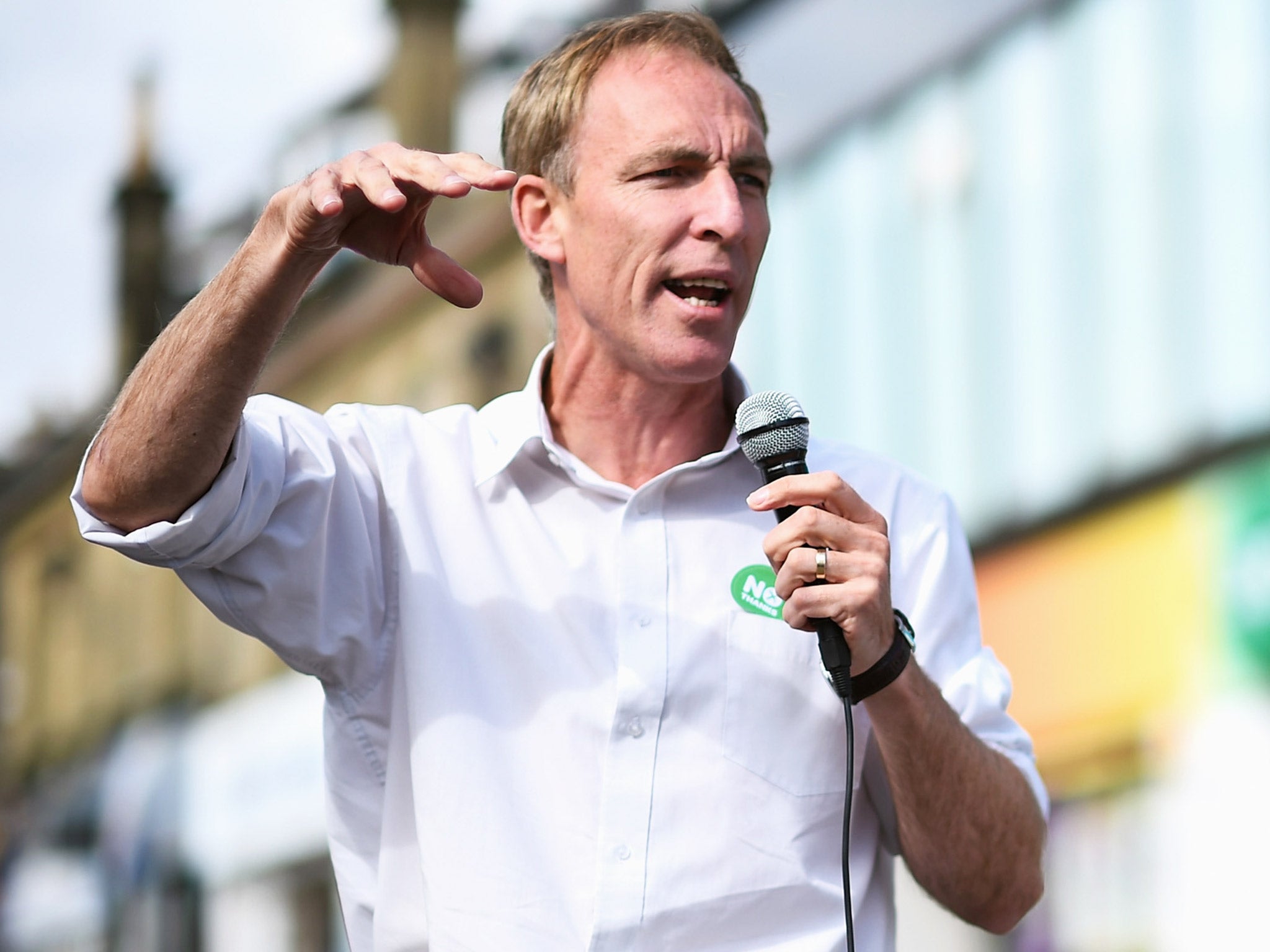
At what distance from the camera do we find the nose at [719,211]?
2.59m

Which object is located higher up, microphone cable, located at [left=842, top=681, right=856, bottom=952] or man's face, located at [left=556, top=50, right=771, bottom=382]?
man's face, located at [left=556, top=50, right=771, bottom=382]

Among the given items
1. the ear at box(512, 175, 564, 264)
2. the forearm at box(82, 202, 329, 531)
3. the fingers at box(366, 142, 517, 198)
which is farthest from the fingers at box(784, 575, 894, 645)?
the ear at box(512, 175, 564, 264)

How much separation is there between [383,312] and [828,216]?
22.0 feet

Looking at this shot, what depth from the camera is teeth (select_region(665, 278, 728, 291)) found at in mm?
2617

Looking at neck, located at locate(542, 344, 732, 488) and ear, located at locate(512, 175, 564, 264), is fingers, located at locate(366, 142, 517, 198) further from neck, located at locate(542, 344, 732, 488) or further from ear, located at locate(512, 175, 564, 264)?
ear, located at locate(512, 175, 564, 264)

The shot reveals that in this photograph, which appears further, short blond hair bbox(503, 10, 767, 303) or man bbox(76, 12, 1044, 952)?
short blond hair bbox(503, 10, 767, 303)

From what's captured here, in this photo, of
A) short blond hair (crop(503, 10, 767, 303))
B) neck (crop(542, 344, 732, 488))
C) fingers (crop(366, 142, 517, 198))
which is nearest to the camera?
fingers (crop(366, 142, 517, 198))

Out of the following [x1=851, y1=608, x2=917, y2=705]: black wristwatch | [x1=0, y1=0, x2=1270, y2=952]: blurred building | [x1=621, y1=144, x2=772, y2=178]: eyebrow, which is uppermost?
[x1=621, y1=144, x2=772, y2=178]: eyebrow

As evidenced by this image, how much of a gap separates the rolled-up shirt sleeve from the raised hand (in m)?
0.28

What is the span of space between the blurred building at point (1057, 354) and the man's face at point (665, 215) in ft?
2.54

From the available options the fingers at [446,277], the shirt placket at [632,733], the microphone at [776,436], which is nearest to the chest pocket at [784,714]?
the shirt placket at [632,733]

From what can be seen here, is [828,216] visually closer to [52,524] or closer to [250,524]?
[250,524]

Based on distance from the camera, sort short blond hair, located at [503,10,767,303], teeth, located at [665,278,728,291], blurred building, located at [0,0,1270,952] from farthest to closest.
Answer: blurred building, located at [0,0,1270,952] < short blond hair, located at [503,10,767,303] < teeth, located at [665,278,728,291]

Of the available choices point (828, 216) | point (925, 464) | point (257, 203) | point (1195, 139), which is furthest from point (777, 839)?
point (257, 203)
